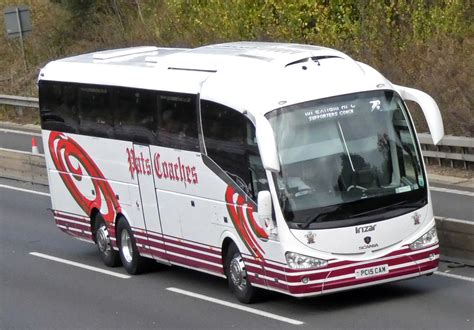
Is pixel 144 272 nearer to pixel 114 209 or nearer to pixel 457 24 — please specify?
pixel 114 209

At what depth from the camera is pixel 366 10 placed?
3109cm

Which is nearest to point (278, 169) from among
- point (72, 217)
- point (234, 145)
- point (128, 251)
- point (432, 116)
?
point (234, 145)

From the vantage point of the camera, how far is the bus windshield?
1395cm

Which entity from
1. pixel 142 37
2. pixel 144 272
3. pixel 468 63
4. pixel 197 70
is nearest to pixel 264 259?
pixel 197 70

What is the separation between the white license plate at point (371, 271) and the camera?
13859 mm

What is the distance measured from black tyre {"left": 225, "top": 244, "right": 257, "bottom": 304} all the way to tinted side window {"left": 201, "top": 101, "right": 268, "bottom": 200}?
3.12 ft

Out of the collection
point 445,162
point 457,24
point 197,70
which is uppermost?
Answer: point 197,70

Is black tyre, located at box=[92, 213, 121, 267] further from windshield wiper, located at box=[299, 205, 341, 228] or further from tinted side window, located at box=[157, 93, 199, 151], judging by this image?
windshield wiper, located at box=[299, 205, 341, 228]

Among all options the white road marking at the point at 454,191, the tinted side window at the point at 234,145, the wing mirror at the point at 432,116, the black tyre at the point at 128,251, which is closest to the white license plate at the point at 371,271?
the tinted side window at the point at 234,145

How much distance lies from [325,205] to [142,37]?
26.4 metres

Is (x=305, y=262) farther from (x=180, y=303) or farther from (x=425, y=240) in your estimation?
(x=180, y=303)

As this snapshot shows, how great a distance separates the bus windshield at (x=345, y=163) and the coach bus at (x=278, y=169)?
0.01 metres

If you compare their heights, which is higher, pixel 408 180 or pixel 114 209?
pixel 408 180

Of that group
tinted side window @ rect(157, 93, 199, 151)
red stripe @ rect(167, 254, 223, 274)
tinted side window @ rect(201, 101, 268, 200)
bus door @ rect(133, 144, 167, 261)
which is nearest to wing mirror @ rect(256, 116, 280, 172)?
tinted side window @ rect(201, 101, 268, 200)
